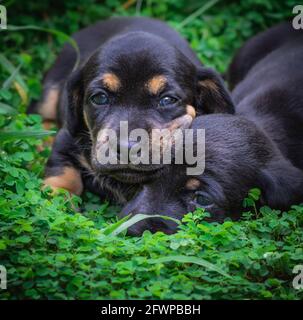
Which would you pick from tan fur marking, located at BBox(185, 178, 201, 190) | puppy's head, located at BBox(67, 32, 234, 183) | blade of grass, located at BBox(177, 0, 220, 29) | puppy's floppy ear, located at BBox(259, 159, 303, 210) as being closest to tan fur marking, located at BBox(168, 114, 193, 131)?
puppy's head, located at BBox(67, 32, 234, 183)

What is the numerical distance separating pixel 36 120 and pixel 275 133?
2065mm

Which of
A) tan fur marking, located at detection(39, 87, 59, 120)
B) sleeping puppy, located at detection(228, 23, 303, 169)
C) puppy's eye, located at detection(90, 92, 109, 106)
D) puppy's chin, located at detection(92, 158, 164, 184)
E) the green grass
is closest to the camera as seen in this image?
the green grass

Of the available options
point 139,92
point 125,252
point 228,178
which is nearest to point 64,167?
point 139,92

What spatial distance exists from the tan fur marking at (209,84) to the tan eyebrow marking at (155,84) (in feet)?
1.88

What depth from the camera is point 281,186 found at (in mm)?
4672

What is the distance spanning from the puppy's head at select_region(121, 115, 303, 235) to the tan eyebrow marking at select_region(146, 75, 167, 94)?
0.58 m

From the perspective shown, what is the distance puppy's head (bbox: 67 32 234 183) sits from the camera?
5027 mm

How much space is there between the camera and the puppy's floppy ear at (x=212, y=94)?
5.51 metres

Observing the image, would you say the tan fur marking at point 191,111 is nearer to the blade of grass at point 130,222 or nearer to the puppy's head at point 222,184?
the puppy's head at point 222,184

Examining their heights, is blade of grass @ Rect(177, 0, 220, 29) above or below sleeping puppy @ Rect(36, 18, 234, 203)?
above

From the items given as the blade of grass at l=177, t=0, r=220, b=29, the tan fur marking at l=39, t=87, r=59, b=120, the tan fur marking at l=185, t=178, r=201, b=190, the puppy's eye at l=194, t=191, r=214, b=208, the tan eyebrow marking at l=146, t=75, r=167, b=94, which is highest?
the blade of grass at l=177, t=0, r=220, b=29

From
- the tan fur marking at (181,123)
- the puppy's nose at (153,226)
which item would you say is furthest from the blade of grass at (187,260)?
the tan fur marking at (181,123)

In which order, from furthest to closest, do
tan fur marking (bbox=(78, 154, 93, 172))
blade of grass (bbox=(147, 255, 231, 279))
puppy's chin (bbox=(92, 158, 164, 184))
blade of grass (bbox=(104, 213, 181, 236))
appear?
tan fur marking (bbox=(78, 154, 93, 172)), puppy's chin (bbox=(92, 158, 164, 184)), blade of grass (bbox=(104, 213, 181, 236)), blade of grass (bbox=(147, 255, 231, 279))

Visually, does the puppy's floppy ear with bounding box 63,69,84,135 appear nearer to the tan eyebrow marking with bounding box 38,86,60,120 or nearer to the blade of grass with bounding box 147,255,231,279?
the tan eyebrow marking with bounding box 38,86,60,120
